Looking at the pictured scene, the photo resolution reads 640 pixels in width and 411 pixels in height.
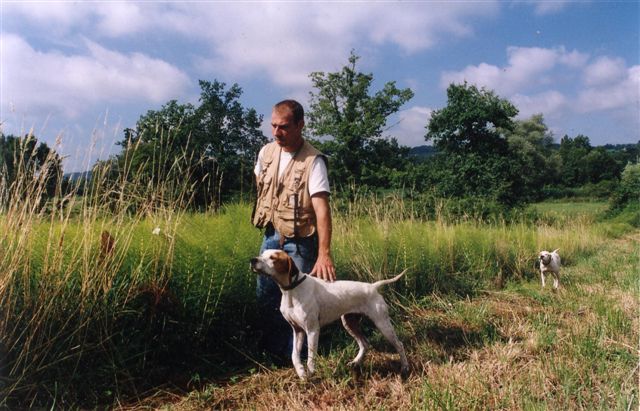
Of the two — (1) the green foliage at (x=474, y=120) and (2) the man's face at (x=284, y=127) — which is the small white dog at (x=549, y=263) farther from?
(1) the green foliage at (x=474, y=120)

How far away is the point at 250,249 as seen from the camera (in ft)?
13.5

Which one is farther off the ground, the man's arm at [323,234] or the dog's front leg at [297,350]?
the man's arm at [323,234]

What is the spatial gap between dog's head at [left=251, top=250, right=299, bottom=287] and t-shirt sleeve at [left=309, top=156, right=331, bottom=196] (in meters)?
0.61

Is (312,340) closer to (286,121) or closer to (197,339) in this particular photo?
(197,339)

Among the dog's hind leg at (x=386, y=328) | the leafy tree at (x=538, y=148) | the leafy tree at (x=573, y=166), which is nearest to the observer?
the dog's hind leg at (x=386, y=328)

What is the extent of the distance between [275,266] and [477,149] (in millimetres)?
20099

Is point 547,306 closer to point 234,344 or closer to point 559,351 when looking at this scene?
point 559,351

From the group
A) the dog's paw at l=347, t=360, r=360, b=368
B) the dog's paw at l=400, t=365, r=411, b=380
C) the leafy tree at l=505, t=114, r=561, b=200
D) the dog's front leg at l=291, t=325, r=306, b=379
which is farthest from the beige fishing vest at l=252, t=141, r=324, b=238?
the leafy tree at l=505, t=114, r=561, b=200

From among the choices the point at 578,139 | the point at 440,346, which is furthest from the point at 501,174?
the point at 578,139

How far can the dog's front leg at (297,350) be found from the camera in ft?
10.0

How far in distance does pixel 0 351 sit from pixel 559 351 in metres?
3.93

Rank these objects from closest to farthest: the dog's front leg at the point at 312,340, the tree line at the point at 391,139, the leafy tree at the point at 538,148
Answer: the dog's front leg at the point at 312,340, the tree line at the point at 391,139, the leafy tree at the point at 538,148


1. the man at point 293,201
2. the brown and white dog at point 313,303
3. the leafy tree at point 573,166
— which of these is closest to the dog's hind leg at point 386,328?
the brown and white dog at point 313,303

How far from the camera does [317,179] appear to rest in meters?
3.23
